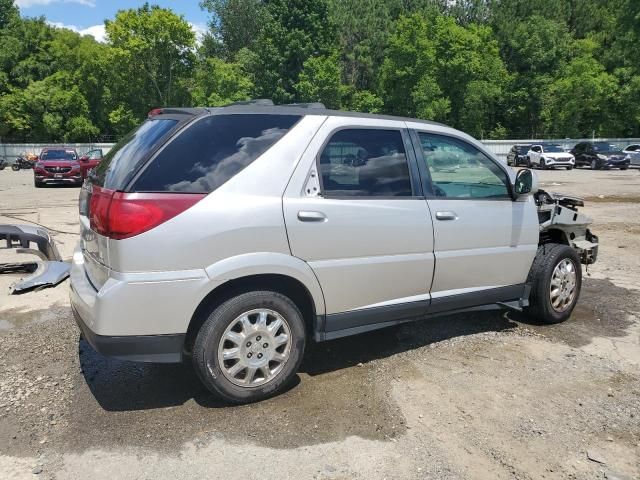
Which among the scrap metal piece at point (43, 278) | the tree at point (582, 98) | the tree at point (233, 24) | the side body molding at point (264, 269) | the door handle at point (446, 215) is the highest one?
the tree at point (233, 24)

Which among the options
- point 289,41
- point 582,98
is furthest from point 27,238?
point 582,98

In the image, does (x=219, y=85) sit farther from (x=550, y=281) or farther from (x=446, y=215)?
(x=446, y=215)

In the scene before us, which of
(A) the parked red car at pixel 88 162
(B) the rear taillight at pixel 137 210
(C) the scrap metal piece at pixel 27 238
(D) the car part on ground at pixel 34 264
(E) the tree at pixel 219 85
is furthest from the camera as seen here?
(E) the tree at pixel 219 85

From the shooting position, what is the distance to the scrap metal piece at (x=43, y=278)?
20.2 ft

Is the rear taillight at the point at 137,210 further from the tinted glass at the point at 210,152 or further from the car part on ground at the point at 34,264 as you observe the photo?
the car part on ground at the point at 34,264

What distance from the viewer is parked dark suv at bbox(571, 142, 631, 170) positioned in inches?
A: 1227

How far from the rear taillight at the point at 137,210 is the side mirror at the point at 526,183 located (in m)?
2.70

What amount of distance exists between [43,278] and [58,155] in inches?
718

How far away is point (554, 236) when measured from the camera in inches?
222

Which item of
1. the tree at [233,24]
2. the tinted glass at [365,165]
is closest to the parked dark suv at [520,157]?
the tinted glass at [365,165]

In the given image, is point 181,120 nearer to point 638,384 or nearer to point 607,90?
point 638,384

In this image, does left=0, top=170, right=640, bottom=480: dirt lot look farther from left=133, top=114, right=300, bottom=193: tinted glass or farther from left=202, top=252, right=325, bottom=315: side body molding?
left=133, top=114, right=300, bottom=193: tinted glass

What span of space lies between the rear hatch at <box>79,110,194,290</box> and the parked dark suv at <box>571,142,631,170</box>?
32629 mm

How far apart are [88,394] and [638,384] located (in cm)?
388
